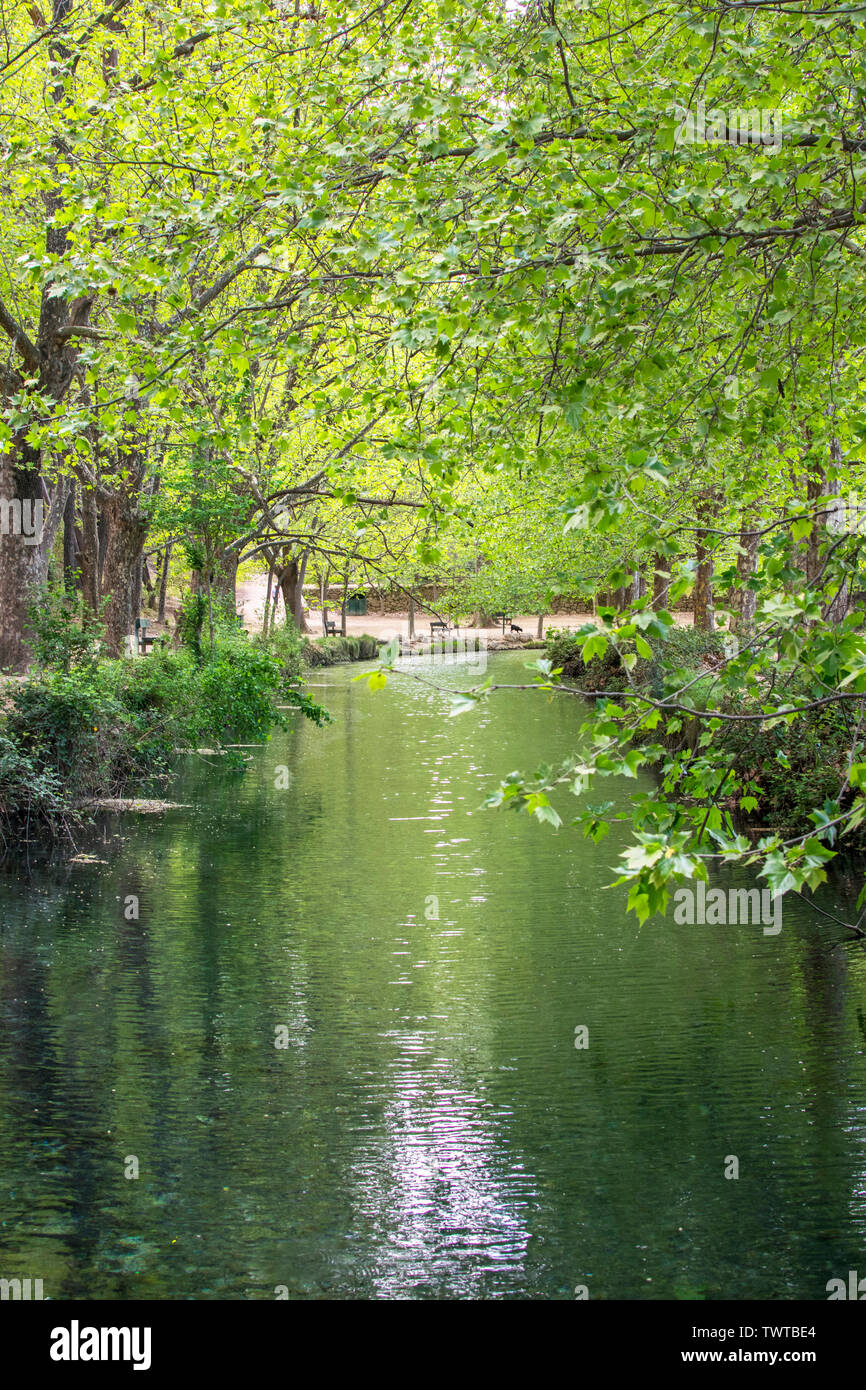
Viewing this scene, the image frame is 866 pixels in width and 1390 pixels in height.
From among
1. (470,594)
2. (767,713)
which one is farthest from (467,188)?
(470,594)

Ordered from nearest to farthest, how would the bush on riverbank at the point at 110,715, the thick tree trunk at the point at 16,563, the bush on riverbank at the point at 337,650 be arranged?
the bush on riverbank at the point at 110,715 < the thick tree trunk at the point at 16,563 < the bush on riverbank at the point at 337,650

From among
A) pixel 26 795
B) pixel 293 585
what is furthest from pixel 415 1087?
pixel 293 585

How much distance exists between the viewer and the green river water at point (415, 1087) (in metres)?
6.48

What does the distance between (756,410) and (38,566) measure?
1534cm

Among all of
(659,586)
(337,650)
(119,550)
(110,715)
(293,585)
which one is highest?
(293,585)

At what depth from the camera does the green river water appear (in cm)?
648

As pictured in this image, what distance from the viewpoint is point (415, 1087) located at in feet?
28.5

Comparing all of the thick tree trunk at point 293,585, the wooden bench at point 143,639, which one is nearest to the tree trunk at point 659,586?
the wooden bench at point 143,639

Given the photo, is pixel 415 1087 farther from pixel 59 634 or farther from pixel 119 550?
pixel 119 550

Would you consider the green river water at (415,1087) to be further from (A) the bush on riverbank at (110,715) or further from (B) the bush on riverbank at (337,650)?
(B) the bush on riverbank at (337,650)

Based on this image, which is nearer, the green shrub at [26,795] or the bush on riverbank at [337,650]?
the green shrub at [26,795]

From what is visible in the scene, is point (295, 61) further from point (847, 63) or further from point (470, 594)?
point (470, 594)

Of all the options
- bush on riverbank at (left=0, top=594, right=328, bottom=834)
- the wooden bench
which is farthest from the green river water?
the wooden bench

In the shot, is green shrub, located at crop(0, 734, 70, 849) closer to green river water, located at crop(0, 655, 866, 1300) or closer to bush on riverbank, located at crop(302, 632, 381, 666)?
green river water, located at crop(0, 655, 866, 1300)
